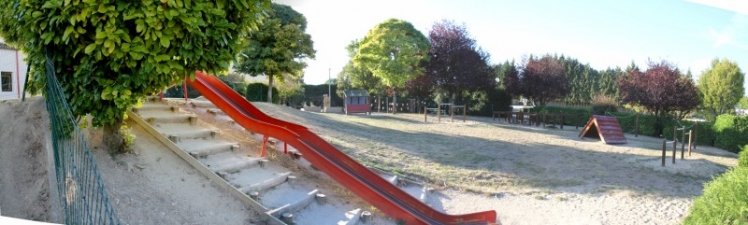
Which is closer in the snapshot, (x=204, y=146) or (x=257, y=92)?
(x=204, y=146)

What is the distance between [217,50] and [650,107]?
37.6ft

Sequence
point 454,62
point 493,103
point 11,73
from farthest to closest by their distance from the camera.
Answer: point 493,103
point 454,62
point 11,73

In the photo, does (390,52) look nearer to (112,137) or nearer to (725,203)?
(112,137)

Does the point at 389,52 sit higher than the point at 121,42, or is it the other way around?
the point at 389,52

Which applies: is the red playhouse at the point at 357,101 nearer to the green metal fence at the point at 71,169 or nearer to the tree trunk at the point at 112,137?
the tree trunk at the point at 112,137

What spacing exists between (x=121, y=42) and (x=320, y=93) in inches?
421

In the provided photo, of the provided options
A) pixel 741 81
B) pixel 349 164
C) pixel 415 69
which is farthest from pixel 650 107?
pixel 349 164

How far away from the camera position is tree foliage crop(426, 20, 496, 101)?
49.0 ft

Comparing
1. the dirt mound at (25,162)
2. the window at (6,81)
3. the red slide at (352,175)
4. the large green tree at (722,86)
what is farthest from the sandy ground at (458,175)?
the large green tree at (722,86)

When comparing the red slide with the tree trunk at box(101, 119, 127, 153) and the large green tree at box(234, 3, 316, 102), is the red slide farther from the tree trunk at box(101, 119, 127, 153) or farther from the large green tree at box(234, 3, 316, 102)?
the large green tree at box(234, 3, 316, 102)

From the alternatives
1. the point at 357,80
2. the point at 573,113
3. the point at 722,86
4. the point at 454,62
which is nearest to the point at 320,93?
the point at 357,80

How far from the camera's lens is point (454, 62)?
15.0 metres

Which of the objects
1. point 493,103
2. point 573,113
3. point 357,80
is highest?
point 357,80

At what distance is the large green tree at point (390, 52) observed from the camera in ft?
42.1
